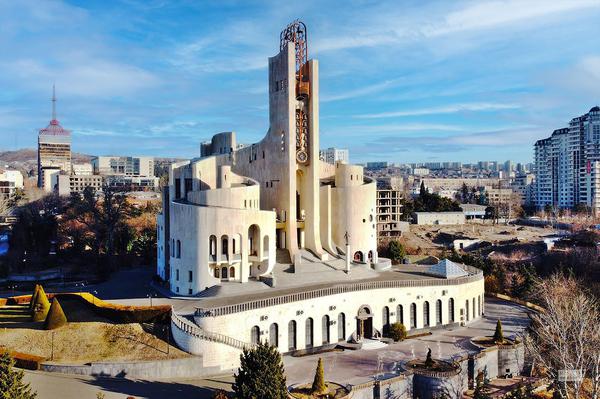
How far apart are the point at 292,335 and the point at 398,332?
32.0 feet

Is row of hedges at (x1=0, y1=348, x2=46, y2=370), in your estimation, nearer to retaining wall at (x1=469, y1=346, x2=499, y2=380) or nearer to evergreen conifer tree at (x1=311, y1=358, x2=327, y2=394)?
evergreen conifer tree at (x1=311, y1=358, x2=327, y2=394)

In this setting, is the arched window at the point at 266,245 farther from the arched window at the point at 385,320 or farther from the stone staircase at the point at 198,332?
the stone staircase at the point at 198,332

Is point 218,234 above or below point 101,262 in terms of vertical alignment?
above

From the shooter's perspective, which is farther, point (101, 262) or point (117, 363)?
point (101, 262)

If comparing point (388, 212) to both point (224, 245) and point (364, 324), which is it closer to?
point (364, 324)

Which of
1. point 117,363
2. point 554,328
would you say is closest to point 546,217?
point 554,328

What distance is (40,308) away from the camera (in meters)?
39.9

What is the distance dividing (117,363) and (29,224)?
180 ft

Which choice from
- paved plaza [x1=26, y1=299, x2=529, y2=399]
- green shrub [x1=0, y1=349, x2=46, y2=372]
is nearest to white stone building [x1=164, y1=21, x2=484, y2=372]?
paved plaza [x1=26, y1=299, x2=529, y2=399]

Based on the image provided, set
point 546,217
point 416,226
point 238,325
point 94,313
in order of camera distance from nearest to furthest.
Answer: point 238,325 < point 94,313 < point 416,226 < point 546,217

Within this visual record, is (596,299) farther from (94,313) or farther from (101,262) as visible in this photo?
(101,262)

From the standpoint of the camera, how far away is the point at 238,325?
38031 millimetres

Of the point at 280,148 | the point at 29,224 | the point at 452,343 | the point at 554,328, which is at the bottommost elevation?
the point at 452,343

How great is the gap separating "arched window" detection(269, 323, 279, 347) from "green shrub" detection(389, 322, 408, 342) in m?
11.0
